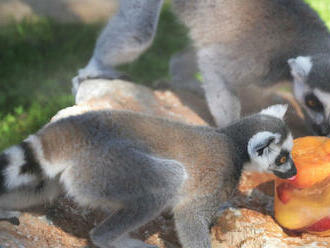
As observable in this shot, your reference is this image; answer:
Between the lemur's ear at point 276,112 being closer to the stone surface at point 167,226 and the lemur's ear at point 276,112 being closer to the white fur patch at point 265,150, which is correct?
the white fur patch at point 265,150

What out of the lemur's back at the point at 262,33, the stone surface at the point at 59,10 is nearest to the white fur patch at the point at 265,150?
the lemur's back at the point at 262,33

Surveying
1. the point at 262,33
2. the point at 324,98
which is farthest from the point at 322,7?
the point at 324,98

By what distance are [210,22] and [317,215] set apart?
7.91 ft

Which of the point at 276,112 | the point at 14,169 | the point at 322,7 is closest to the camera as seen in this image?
the point at 14,169

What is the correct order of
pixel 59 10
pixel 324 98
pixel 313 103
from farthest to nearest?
pixel 59 10 < pixel 313 103 < pixel 324 98

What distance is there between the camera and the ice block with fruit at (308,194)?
10.2ft

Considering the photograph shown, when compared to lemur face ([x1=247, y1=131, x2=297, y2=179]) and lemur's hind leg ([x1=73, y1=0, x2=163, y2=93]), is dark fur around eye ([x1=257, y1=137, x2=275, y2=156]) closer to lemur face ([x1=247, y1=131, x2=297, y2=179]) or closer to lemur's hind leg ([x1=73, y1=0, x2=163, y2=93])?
lemur face ([x1=247, y1=131, x2=297, y2=179])

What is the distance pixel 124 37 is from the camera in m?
4.62

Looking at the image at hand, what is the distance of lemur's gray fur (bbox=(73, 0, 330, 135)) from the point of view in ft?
14.9

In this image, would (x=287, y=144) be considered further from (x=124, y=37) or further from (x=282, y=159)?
(x=124, y=37)

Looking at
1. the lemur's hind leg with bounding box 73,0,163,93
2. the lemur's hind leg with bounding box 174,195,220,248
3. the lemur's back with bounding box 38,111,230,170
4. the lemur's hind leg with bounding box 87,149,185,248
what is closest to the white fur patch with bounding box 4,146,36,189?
the lemur's back with bounding box 38,111,230,170

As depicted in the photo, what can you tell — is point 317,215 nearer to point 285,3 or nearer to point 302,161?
Answer: point 302,161

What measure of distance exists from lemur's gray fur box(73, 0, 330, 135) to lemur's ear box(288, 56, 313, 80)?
6.2 inches

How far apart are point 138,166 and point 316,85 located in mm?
2279
